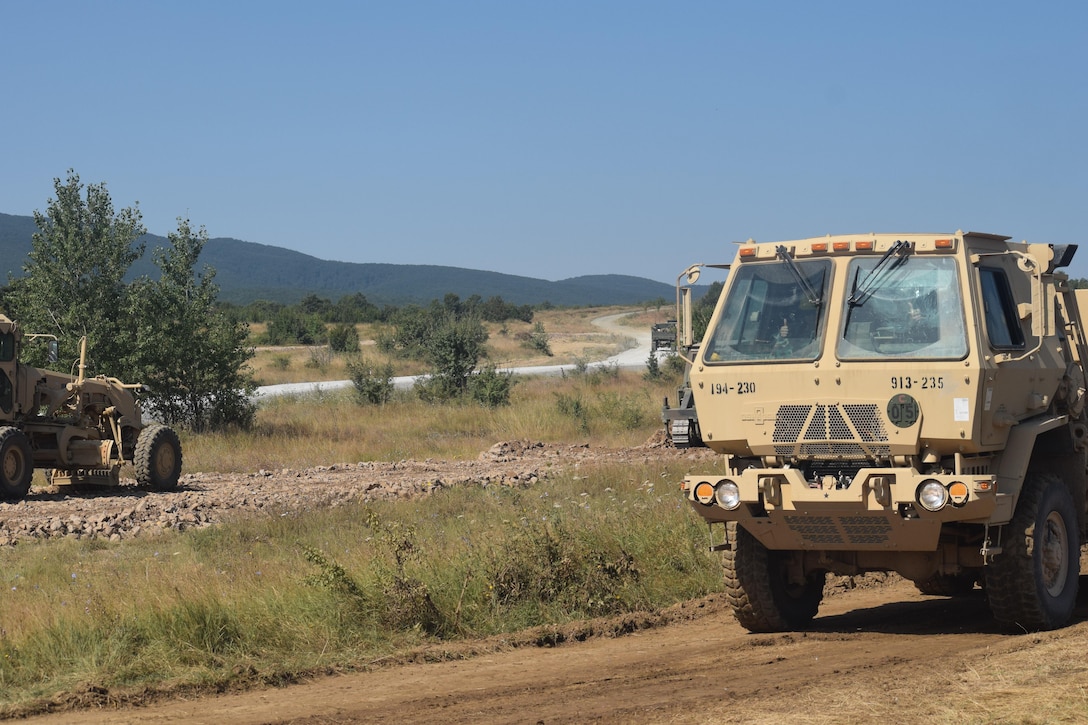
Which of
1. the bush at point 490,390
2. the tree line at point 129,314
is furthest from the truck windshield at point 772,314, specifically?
the bush at point 490,390

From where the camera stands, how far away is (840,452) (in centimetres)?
865

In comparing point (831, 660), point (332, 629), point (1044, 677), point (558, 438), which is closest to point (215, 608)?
point (332, 629)

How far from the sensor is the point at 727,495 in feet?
29.2

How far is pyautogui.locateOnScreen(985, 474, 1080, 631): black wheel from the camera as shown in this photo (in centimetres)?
890

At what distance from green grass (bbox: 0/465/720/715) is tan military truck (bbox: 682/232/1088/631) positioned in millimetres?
1818

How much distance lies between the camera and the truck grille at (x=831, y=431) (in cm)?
852

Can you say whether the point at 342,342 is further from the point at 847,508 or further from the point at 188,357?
the point at 847,508

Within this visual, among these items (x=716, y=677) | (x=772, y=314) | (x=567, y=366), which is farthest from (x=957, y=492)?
(x=567, y=366)

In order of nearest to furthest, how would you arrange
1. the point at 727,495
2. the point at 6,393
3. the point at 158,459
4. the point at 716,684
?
1. the point at 716,684
2. the point at 727,495
3. the point at 6,393
4. the point at 158,459

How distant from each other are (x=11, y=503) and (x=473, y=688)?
39.1ft

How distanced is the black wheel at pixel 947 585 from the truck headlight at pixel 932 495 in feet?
9.27

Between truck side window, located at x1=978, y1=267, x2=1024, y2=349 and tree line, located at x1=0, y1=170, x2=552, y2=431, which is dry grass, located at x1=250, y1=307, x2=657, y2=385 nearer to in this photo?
tree line, located at x1=0, y1=170, x2=552, y2=431

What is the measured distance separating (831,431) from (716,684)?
6.14ft

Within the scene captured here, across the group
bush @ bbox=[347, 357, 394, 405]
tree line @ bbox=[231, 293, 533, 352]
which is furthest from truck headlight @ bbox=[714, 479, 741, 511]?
tree line @ bbox=[231, 293, 533, 352]
